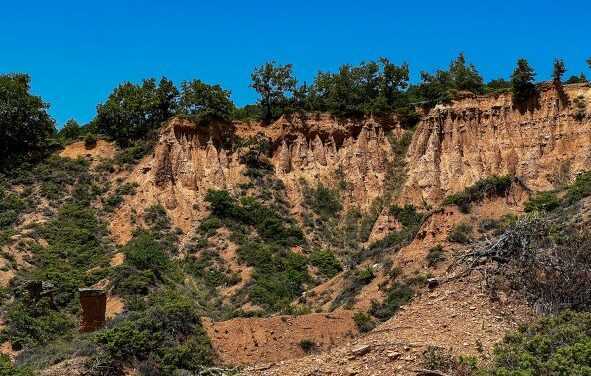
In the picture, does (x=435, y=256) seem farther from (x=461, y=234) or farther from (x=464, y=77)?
(x=464, y=77)

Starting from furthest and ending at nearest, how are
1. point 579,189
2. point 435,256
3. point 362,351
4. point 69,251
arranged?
1. point 69,251
2. point 579,189
3. point 435,256
4. point 362,351

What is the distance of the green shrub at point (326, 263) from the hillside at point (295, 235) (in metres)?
0.13

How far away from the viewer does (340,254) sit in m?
47.2

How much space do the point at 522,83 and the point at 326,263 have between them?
19343mm

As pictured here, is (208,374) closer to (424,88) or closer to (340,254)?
(340,254)

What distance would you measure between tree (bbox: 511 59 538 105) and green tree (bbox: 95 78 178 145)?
2497cm

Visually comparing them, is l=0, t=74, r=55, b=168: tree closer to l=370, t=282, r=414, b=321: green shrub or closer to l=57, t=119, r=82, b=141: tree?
l=57, t=119, r=82, b=141: tree

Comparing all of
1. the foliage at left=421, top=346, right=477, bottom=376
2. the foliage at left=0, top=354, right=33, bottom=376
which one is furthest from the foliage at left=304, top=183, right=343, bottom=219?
the foliage at left=421, top=346, right=477, bottom=376

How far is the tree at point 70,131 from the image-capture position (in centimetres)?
6217

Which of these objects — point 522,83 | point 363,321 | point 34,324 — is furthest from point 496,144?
point 34,324

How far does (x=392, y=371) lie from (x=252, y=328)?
35.8ft

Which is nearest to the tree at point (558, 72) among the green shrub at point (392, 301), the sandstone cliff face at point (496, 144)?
the sandstone cliff face at point (496, 144)

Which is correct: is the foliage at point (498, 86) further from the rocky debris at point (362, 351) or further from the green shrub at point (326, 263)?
the rocky debris at point (362, 351)

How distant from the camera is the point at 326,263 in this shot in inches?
1751
